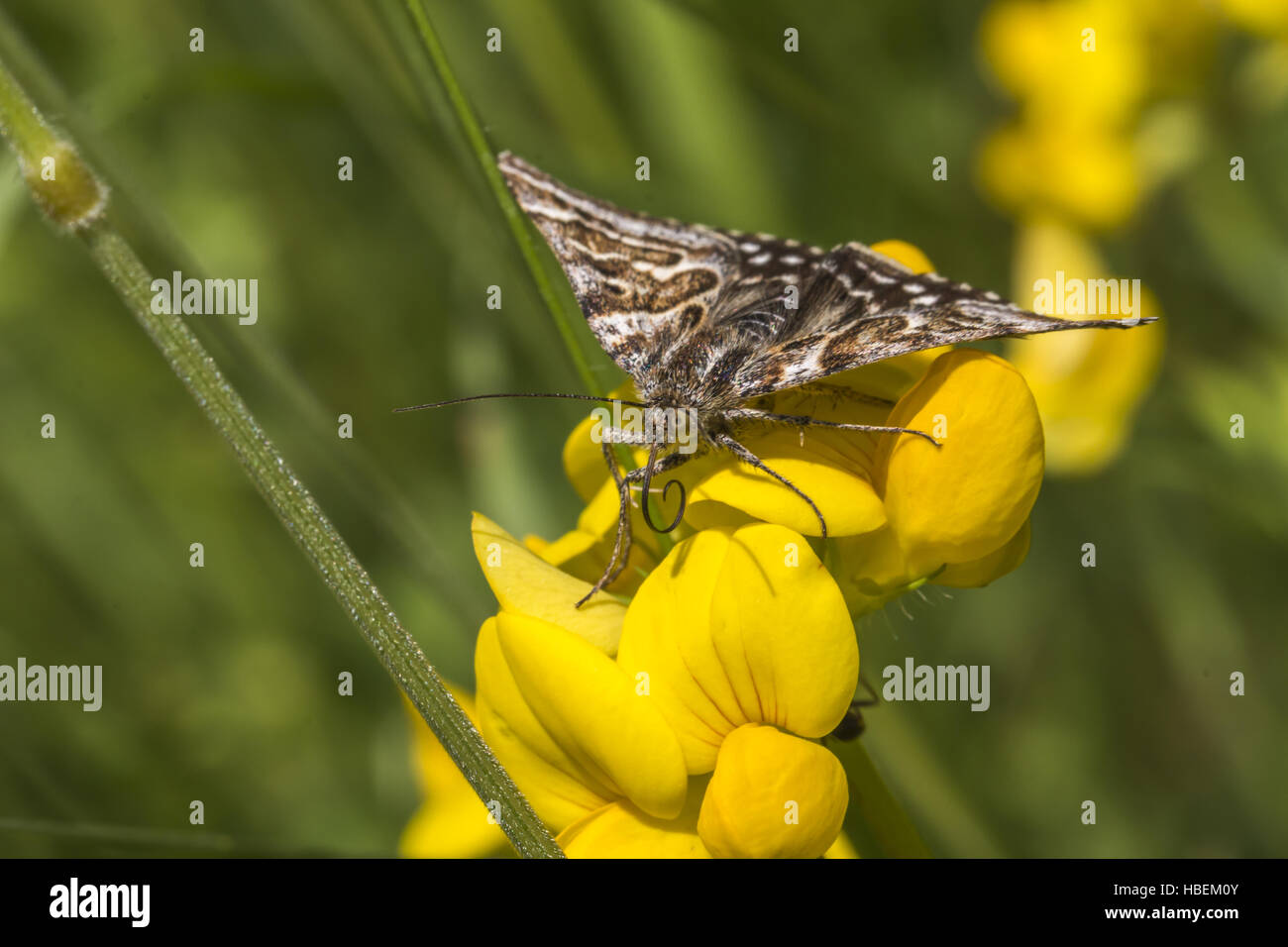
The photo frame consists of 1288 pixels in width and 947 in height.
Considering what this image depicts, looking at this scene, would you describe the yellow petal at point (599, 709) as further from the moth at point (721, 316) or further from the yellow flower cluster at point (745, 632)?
the moth at point (721, 316)

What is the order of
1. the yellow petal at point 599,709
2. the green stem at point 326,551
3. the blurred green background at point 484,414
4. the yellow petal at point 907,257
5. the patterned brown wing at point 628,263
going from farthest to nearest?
the blurred green background at point 484,414
the patterned brown wing at point 628,263
the yellow petal at point 907,257
the yellow petal at point 599,709
the green stem at point 326,551

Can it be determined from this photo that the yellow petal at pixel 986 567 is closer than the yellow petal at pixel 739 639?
No

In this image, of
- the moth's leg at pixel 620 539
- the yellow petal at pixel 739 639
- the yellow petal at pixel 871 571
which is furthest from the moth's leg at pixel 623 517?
the yellow petal at pixel 871 571

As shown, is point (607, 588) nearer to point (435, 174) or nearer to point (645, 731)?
point (645, 731)

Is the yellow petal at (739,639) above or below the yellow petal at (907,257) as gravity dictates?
below

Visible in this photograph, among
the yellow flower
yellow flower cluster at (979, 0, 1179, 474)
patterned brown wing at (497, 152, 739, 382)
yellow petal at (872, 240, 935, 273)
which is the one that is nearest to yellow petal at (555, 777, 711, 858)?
the yellow flower

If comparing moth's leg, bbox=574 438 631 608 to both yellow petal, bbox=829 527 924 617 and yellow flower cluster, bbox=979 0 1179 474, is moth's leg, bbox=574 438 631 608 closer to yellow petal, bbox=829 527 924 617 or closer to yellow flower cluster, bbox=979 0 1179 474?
yellow petal, bbox=829 527 924 617

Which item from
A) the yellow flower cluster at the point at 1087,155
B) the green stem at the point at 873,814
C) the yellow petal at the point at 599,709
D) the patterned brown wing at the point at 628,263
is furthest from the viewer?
the yellow flower cluster at the point at 1087,155

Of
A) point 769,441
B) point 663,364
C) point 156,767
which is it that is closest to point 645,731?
point 769,441
